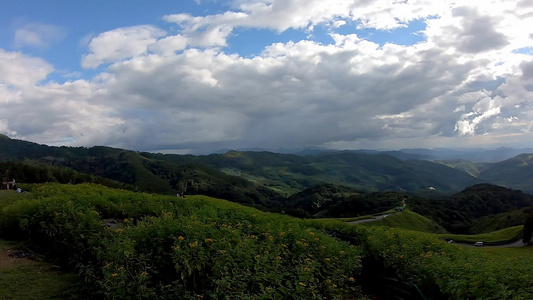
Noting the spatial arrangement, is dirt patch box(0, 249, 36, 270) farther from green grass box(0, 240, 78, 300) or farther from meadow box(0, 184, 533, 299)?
meadow box(0, 184, 533, 299)

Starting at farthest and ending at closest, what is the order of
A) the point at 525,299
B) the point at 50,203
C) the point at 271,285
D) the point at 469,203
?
the point at 469,203
the point at 50,203
the point at 271,285
the point at 525,299

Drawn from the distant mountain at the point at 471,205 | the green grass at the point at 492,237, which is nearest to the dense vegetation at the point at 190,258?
the green grass at the point at 492,237

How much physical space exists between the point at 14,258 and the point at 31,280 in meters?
2.61

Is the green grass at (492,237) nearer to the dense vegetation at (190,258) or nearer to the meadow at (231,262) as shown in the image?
the meadow at (231,262)

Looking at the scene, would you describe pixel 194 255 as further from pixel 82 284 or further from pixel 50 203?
pixel 50 203

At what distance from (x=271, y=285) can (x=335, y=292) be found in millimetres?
1771

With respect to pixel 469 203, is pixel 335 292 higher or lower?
higher

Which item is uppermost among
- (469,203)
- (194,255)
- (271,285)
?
(194,255)

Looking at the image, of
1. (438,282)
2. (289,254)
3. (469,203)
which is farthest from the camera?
(469,203)

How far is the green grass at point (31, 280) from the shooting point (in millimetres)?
7605

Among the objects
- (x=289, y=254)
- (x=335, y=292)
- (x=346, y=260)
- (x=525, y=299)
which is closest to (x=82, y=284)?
(x=289, y=254)

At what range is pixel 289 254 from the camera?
9211 mm

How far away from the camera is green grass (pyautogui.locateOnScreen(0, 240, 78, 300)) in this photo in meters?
7.61

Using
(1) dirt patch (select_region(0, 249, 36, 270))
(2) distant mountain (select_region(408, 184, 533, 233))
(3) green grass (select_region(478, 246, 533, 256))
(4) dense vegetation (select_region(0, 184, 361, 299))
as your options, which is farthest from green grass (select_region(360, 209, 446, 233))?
(1) dirt patch (select_region(0, 249, 36, 270))
